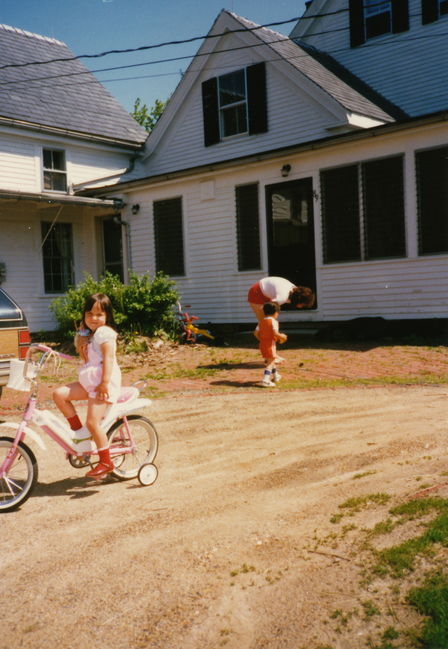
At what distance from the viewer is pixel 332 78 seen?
720 inches

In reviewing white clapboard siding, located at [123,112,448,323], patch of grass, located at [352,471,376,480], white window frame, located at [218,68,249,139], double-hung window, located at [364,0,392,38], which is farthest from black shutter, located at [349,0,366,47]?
patch of grass, located at [352,471,376,480]

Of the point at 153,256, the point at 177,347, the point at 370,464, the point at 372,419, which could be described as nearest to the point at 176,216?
the point at 153,256

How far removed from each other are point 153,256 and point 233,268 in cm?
263

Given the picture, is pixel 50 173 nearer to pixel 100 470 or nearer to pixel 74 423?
pixel 74 423

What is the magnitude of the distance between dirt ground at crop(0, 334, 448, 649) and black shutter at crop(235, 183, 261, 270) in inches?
318

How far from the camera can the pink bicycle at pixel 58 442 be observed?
15.2ft

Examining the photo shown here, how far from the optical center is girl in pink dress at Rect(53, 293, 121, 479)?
4.79m

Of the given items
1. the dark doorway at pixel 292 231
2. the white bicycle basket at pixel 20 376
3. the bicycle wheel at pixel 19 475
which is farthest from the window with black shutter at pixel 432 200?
the bicycle wheel at pixel 19 475

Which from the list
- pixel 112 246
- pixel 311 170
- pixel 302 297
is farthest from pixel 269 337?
pixel 112 246

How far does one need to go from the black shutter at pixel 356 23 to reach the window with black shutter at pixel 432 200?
8.93m

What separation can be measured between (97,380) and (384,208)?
31.2ft

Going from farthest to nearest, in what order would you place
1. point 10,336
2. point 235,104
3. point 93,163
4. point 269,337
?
point 93,163, point 235,104, point 269,337, point 10,336

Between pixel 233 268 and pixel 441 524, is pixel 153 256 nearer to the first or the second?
pixel 233 268

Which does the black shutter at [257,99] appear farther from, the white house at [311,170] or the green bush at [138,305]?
the green bush at [138,305]
